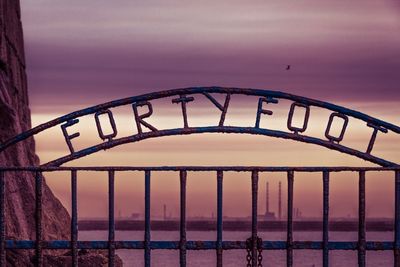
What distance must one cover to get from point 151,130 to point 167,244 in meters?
1.92

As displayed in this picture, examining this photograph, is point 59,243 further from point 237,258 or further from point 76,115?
point 237,258

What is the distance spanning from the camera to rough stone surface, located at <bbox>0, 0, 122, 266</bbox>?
33.9 metres

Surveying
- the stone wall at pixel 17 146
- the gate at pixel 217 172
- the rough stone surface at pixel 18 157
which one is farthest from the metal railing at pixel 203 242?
the stone wall at pixel 17 146

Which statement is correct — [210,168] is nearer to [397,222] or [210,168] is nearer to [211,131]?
[211,131]

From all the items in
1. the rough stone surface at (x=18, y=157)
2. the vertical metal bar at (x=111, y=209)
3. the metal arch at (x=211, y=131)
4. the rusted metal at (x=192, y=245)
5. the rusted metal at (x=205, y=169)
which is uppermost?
the rough stone surface at (x=18, y=157)

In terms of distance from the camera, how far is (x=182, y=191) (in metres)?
18.9

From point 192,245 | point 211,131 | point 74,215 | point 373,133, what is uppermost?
point 373,133

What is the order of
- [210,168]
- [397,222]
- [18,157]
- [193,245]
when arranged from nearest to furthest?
[210,168], [193,245], [397,222], [18,157]

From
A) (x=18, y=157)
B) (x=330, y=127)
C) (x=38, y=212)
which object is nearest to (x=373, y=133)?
(x=330, y=127)

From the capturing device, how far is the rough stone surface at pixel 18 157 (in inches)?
1335

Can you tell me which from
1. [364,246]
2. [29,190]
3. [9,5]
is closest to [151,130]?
[364,246]

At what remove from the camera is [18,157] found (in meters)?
39.2

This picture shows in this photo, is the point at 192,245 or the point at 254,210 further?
the point at 192,245

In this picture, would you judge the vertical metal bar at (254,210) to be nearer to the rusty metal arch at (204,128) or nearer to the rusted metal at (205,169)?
the rusted metal at (205,169)
